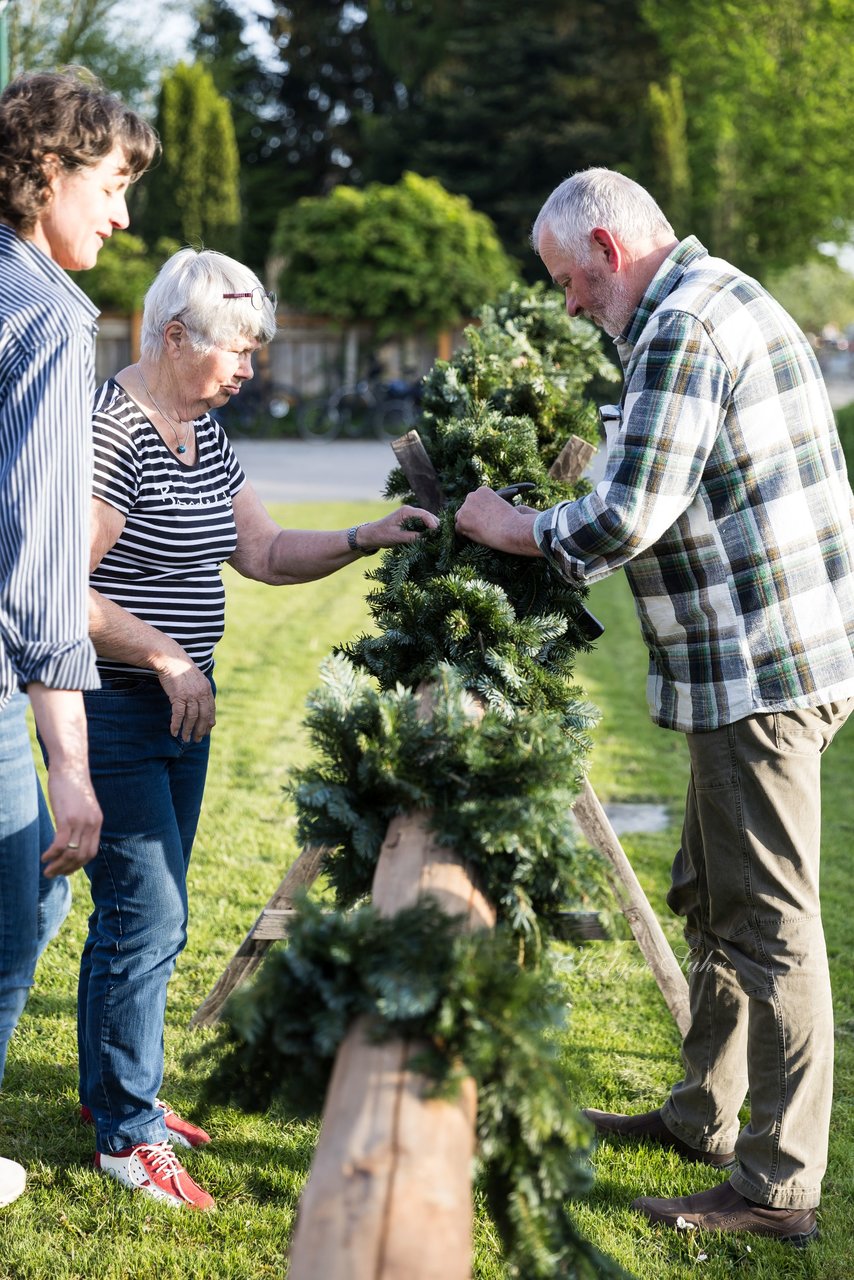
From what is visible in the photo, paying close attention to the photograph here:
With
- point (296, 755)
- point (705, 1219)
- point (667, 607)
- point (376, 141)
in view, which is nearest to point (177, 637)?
point (667, 607)

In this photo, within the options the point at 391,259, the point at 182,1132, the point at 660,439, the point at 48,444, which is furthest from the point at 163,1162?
the point at 391,259

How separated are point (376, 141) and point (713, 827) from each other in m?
30.2

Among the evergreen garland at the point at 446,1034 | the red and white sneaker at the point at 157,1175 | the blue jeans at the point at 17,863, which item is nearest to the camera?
the evergreen garland at the point at 446,1034

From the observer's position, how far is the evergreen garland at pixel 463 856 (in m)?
1.59

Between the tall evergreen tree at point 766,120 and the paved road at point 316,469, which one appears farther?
the tall evergreen tree at point 766,120

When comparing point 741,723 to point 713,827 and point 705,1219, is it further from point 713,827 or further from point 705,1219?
point 705,1219

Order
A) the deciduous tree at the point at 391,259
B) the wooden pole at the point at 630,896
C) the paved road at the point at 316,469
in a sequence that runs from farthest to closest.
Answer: the deciduous tree at the point at 391,259, the paved road at the point at 316,469, the wooden pole at the point at 630,896

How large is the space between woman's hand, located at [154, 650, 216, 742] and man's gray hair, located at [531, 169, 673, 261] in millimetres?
1246

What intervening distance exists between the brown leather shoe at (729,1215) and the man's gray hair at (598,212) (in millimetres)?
2180

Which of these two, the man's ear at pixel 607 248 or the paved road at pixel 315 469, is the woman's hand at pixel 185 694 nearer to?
the man's ear at pixel 607 248

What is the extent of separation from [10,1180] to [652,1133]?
1624 mm

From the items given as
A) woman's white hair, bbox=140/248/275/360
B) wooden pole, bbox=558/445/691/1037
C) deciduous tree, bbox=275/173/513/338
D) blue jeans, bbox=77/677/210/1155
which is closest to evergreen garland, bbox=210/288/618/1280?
wooden pole, bbox=558/445/691/1037

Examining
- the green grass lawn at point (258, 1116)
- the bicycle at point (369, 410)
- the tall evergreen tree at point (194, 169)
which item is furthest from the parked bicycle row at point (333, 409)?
the green grass lawn at point (258, 1116)

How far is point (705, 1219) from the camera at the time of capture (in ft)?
9.15
